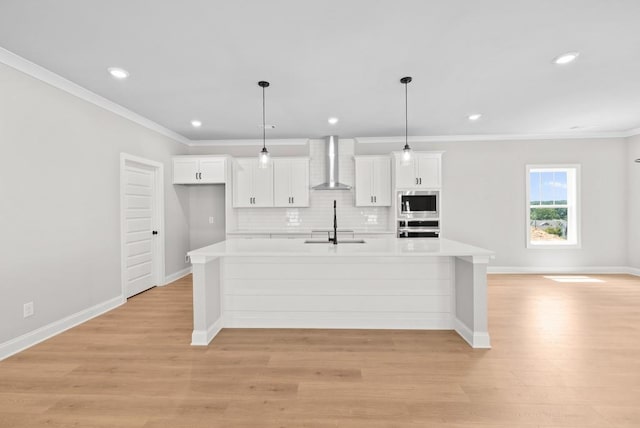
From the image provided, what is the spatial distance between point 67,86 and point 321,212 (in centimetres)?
409

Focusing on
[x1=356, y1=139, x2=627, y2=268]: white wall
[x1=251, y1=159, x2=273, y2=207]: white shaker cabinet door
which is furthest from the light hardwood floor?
[x1=251, y1=159, x2=273, y2=207]: white shaker cabinet door

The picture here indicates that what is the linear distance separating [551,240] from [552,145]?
1.76 meters

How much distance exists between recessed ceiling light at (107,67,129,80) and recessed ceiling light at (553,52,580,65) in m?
4.03

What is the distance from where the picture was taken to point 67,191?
336cm

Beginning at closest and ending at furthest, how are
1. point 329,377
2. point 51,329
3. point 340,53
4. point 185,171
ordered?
point 329,377 < point 340,53 < point 51,329 < point 185,171

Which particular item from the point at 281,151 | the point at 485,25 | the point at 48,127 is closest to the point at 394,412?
the point at 485,25

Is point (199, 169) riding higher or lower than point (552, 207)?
higher

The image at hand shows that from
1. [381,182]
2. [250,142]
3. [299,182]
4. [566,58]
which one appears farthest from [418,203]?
[250,142]

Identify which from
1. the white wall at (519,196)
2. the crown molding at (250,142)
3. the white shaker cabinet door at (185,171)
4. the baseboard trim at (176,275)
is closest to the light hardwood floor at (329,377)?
the baseboard trim at (176,275)

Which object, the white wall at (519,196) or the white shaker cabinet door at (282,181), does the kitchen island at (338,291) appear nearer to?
the white shaker cabinet door at (282,181)

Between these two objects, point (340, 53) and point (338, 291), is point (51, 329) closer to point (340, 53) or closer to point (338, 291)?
point (338, 291)

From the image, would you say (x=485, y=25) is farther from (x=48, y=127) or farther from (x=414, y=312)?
(x=48, y=127)

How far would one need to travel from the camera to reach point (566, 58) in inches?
114

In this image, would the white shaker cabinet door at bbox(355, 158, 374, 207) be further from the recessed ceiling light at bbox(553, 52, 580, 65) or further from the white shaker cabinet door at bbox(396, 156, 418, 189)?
the recessed ceiling light at bbox(553, 52, 580, 65)
